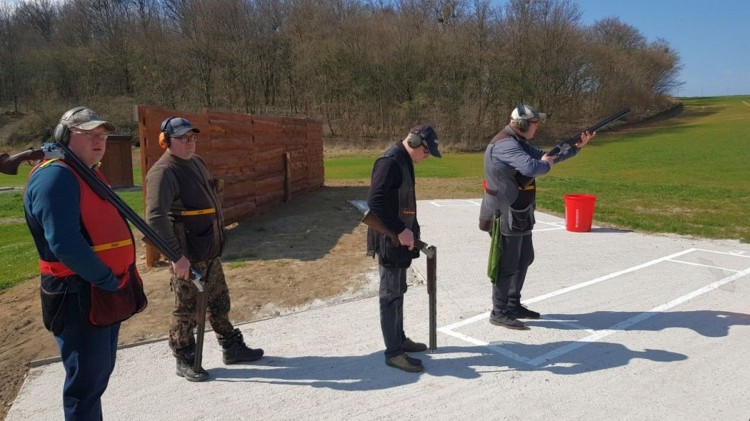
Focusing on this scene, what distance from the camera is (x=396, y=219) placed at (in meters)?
3.75

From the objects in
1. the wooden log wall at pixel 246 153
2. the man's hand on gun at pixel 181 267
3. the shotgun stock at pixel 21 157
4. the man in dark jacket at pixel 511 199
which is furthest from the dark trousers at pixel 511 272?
the wooden log wall at pixel 246 153

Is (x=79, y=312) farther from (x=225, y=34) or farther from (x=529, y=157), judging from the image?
(x=225, y=34)

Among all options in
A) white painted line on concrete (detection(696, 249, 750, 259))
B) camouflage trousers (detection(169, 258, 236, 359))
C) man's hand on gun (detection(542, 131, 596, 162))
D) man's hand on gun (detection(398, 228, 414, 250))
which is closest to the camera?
man's hand on gun (detection(398, 228, 414, 250))

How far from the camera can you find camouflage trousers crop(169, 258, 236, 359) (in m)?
3.85

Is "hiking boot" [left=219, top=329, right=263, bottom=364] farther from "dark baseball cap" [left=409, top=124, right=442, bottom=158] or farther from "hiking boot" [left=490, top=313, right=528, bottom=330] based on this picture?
"hiking boot" [left=490, top=313, right=528, bottom=330]

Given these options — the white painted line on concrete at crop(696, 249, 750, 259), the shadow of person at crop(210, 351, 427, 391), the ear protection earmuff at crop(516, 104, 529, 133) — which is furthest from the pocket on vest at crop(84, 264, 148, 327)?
the white painted line on concrete at crop(696, 249, 750, 259)

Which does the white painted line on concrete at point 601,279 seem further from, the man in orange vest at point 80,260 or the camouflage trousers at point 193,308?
the man in orange vest at point 80,260

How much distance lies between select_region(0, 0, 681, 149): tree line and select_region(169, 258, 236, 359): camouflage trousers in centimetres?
3931

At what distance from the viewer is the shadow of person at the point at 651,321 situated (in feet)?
15.6

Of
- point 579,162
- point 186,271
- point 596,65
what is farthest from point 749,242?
point 596,65

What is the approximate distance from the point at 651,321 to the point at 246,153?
8.09 metres

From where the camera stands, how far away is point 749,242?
8680 millimetres

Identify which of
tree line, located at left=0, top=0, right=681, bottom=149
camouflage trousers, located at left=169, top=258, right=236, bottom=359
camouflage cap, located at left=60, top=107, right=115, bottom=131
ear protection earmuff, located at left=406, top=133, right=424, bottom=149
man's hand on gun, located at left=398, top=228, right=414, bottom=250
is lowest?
camouflage trousers, located at left=169, top=258, right=236, bottom=359

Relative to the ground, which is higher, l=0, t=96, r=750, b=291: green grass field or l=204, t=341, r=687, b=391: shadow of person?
l=0, t=96, r=750, b=291: green grass field
